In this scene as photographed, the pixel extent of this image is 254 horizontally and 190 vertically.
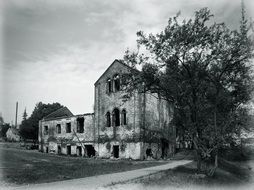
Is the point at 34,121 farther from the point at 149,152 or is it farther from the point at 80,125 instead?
the point at 149,152

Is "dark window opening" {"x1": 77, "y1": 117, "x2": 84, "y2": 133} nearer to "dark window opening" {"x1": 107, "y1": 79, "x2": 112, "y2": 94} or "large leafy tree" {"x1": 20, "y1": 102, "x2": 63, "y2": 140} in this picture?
"dark window opening" {"x1": 107, "y1": 79, "x2": 112, "y2": 94}

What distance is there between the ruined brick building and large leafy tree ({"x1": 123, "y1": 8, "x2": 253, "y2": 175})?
8.88 metres

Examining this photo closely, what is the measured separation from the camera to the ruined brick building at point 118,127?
2710cm

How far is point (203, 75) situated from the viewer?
619 inches

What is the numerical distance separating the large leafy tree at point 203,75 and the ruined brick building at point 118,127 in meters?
8.88

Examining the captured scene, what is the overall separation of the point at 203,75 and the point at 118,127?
1448 cm

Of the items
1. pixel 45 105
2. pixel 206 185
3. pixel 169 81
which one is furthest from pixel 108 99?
pixel 45 105

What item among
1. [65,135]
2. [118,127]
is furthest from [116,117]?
[65,135]

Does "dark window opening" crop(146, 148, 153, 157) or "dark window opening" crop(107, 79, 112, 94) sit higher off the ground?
"dark window opening" crop(107, 79, 112, 94)

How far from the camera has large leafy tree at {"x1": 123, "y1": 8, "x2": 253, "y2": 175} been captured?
14891 mm

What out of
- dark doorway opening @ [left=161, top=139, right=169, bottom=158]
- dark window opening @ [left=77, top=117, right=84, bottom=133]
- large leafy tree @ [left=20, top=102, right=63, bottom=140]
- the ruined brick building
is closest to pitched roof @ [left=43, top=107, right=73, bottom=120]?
the ruined brick building

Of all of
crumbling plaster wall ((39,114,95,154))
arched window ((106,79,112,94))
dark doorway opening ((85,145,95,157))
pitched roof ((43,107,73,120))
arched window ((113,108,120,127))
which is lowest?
dark doorway opening ((85,145,95,157))

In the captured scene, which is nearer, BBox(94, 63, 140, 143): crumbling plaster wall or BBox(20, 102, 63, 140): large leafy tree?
BBox(94, 63, 140, 143): crumbling plaster wall

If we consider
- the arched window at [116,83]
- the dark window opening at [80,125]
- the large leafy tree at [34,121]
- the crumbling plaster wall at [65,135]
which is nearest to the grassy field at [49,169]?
the arched window at [116,83]
